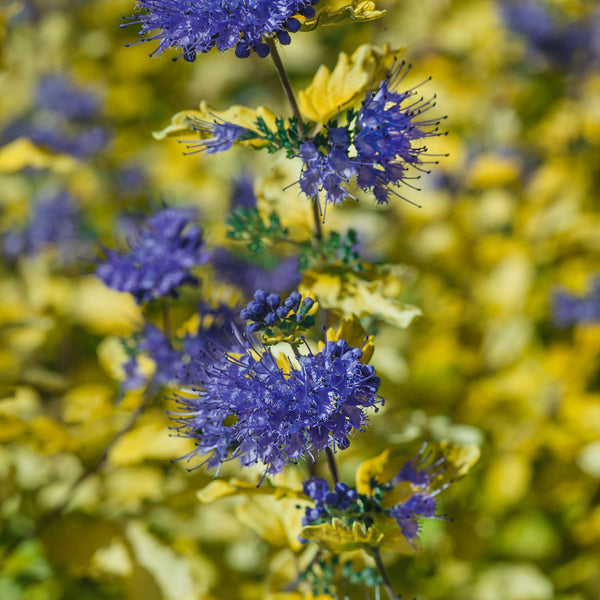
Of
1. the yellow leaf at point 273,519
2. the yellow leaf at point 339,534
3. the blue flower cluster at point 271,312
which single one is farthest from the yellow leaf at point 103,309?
the yellow leaf at point 339,534

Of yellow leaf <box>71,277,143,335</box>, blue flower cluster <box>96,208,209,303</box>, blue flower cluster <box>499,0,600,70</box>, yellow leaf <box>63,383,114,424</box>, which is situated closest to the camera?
blue flower cluster <box>96,208,209,303</box>

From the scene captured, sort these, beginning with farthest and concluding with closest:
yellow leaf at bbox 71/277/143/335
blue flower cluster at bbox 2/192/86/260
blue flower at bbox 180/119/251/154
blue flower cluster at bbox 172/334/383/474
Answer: blue flower cluster at bbox 2/192/86/260
yellow leaf at bbox 71/277/143/335
blue flower at bbox 180/119/251/154
blue flower cluster at bbox 172/334/383/474

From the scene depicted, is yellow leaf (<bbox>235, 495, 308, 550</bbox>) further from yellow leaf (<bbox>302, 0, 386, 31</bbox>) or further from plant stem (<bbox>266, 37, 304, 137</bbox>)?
yellow leaf (<bbox>302, 0, 386, 31</bbox>)

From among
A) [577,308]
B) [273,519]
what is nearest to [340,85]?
[273,519]

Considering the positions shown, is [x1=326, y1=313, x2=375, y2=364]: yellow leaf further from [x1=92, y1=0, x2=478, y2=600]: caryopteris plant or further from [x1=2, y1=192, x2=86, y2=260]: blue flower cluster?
[x1=2, y1=192, x2=86, y2=260]: blue flower cluster

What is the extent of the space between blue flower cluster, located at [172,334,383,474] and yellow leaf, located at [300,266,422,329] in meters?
0.22

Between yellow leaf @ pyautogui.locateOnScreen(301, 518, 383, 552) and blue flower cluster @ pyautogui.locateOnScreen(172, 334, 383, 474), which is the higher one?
blue flower cluster @ pyautogui.locateOnScreen(172, 334, 383, 474)

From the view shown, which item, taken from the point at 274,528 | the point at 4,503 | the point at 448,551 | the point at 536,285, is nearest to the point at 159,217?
the point at 274,528

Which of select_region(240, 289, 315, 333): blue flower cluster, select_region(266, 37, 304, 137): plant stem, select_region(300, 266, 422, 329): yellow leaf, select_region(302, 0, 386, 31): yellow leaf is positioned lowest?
select_region(300, 266, 422, 329): yellow leaf

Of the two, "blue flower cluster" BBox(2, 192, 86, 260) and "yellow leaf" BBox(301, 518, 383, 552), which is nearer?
"yellow leaf" BBox(301, 518, 383, 552)

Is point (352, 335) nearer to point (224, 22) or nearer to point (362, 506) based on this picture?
point (362, 506)

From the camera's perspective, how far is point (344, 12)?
97cm

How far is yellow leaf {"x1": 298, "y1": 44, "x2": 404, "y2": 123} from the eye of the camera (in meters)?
1.04

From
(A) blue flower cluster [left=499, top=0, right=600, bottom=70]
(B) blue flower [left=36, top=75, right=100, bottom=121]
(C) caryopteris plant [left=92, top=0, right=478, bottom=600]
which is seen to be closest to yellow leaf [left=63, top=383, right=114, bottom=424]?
(C) caryopteris plant [left=92, top=0, right=478, bottom=600]
